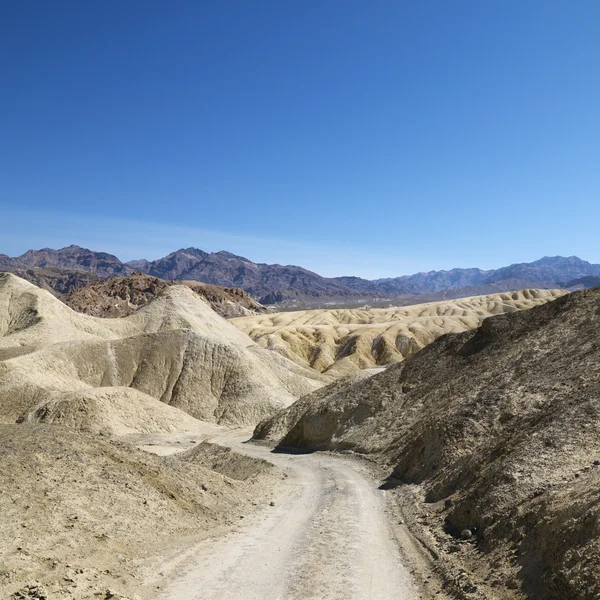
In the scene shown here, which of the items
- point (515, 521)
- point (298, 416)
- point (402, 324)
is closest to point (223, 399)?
point (298, 416)

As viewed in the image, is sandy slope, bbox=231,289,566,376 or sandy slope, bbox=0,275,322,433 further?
sandy slope, bbox=231,289,566,376

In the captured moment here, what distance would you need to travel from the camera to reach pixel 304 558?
43.5 ft

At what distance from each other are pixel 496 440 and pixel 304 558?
909cm

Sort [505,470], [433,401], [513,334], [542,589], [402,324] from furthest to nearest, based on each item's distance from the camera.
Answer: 1. [402,324]
2. [513,334]
3. [433,401]
4. [505,470]
5. [542,589]

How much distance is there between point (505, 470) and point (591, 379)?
7279 mm

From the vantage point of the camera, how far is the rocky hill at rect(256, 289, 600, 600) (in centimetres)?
1099

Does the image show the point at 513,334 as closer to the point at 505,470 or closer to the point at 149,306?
the point at 505,470

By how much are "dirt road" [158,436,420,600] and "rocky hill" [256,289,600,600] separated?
1.30m

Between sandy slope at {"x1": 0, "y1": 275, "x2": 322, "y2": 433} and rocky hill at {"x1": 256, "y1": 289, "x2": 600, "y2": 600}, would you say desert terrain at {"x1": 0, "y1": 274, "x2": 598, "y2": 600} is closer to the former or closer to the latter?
rocky hill at {"x1": 256, "y1": 289, "x2": 600, "y2": 600}

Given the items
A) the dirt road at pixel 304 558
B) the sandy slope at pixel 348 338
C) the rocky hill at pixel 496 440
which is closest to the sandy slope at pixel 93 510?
the dirt road at pixel 304 558

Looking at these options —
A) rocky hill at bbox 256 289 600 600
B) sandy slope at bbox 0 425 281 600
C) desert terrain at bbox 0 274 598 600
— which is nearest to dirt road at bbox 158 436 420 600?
desert terrain at bbox 0 274 598 600

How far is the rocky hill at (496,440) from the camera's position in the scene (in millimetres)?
10992

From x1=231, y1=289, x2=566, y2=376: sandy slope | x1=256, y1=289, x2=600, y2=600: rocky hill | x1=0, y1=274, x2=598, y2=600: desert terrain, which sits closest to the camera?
x1=256, y1=289, x2=600, y2=600: rocky hill

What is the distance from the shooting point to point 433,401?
1187 inches
